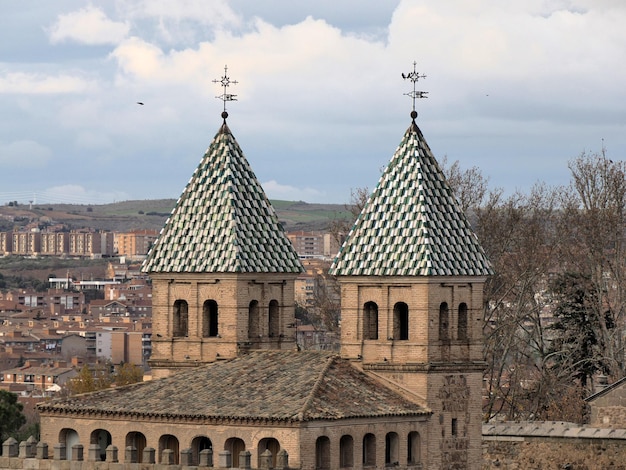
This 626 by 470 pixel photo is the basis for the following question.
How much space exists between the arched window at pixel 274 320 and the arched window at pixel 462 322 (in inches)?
264

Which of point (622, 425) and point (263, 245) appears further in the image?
point (622, 425)

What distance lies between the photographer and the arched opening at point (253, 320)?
Answer: 7419cm

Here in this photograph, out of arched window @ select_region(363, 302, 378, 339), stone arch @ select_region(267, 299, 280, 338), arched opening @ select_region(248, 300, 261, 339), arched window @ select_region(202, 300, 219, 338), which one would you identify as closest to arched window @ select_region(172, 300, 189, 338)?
arched window @ select_region(202, 300, 219, 338)

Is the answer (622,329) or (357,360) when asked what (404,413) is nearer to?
(357,360)

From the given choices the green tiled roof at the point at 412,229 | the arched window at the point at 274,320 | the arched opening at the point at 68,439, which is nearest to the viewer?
the green tiled roof at the point at 412,229

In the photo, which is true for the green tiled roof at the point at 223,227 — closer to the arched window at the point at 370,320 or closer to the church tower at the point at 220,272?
the church tower at the point at 220,272

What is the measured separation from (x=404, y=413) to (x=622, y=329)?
1638 inches

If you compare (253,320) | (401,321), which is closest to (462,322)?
(401,321)

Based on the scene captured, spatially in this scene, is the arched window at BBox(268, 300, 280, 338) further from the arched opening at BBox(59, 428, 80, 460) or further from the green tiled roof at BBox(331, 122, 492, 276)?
the arched opening at BBox(59, 428, 80, 460)

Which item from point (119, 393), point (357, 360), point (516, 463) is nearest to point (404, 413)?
point (357, 360)

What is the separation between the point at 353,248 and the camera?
71.3 metres

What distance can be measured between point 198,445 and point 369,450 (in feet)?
16.1

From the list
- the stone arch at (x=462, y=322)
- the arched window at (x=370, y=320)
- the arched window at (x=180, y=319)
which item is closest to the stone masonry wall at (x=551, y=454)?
the stone arch at (x=462, y=322)

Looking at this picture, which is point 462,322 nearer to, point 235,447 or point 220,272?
point 220,272
